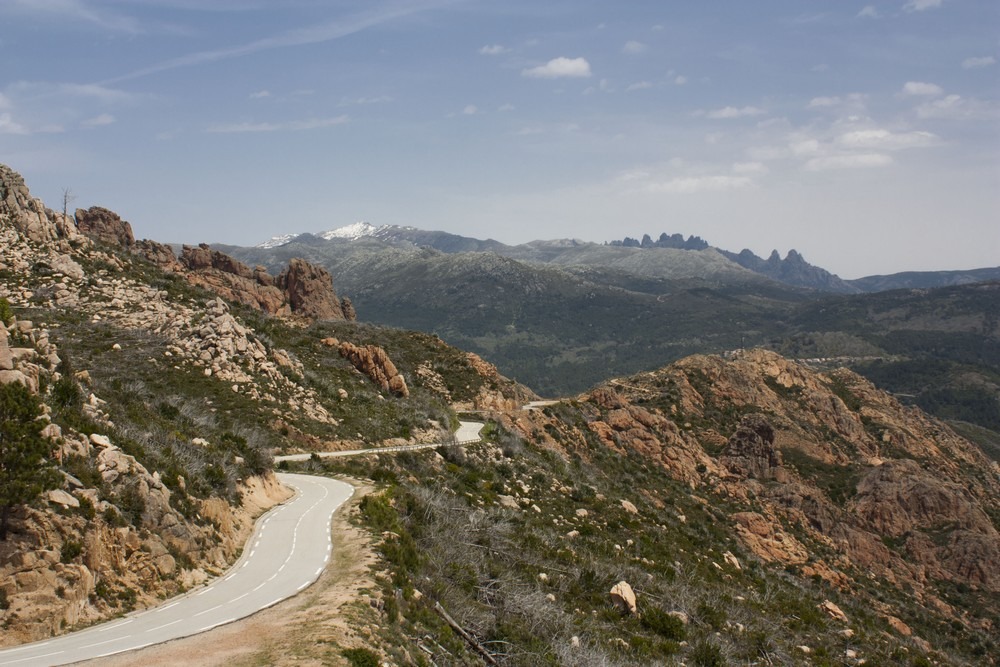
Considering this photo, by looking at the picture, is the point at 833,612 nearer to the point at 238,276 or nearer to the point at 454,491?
the point at 454,491

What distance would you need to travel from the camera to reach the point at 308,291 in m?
89.6

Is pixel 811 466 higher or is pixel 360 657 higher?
pixel 360 657

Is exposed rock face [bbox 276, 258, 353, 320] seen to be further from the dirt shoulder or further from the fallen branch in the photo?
the fallen branch

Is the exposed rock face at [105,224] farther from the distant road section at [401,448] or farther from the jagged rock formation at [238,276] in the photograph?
the distant road section at [401,448]

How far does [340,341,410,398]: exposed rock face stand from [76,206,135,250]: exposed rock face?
43.9 m

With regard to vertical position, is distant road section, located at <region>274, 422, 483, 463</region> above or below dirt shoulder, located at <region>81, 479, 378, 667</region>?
below

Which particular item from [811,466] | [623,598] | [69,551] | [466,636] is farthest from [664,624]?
[811,466]

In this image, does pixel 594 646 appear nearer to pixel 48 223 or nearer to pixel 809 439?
pixel 48 223

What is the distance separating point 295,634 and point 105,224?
8501cm

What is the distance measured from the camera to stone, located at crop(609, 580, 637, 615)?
21891 millimetres

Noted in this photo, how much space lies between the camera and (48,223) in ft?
167

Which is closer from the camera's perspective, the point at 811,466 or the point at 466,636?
the point at 466,636

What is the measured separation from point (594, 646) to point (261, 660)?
955 centimetres

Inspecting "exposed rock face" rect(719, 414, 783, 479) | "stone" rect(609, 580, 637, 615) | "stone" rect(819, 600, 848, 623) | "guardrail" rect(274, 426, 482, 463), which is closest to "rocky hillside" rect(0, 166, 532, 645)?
"guardrail" rect(274, 426, 482, 463)
